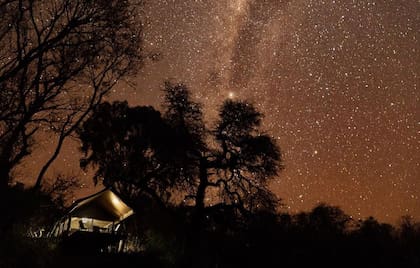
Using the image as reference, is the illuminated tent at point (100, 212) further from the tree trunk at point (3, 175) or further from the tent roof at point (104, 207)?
the tree trunk at point (3, 175)

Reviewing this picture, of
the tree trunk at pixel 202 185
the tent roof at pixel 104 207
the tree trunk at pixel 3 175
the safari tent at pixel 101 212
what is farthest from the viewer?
the tree trunk at pixel 202 185

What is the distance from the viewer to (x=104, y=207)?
2364cm

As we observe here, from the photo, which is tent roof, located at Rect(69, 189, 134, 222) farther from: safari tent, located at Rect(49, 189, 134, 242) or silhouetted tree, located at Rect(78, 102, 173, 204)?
silhouetted tree, located at Rect(78, 102, 173, 204)

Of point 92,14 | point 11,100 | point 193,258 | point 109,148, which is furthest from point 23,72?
point 109,148

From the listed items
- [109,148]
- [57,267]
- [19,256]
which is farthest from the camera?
[109,148]

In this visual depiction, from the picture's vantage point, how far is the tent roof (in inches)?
907

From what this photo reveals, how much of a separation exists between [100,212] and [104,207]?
0.27m

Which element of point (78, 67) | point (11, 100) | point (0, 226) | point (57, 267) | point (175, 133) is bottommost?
point (57, 267)

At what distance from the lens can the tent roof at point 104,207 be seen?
2304 cm

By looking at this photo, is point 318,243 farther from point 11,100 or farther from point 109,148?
point 11,100

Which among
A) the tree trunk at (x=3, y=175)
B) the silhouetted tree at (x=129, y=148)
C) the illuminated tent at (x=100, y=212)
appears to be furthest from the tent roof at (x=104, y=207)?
the tree trunk at (x=3, y=175)

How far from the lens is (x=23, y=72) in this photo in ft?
44.2

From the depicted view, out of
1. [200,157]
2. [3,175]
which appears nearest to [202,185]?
[200,157]

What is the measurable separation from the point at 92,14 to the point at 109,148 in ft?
60.4
